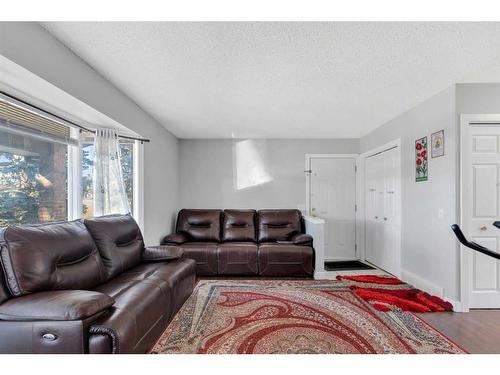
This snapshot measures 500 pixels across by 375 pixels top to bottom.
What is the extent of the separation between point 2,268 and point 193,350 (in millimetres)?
1320

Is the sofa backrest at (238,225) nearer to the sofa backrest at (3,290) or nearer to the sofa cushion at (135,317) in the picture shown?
the sofa cushion at (135,317)

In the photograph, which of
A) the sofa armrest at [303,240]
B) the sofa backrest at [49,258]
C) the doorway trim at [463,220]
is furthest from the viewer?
the sofa armrest at [303,240]

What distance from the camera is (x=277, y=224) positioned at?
4340mm

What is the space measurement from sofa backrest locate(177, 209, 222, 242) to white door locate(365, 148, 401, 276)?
263 centimetres

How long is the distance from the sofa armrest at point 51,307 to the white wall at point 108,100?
1.36 meters

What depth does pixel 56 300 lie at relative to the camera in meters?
1.37

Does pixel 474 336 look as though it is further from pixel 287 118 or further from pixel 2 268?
pixel 2 268

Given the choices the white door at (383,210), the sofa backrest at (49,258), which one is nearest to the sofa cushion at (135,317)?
the sofa backrest at (49,258)

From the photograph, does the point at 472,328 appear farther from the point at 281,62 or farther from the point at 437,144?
the point at 281,62

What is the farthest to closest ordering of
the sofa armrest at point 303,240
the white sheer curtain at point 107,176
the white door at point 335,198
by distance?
1. the white door at point 335,198
2. the sofa armrest at point 303,240
3. the white sheer curtain at point 107,176

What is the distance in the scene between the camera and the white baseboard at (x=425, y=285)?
2.57 metres

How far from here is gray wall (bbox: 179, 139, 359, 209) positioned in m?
4.83

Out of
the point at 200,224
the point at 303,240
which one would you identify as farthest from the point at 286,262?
the point at 200,224

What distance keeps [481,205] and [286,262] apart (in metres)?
2.33
